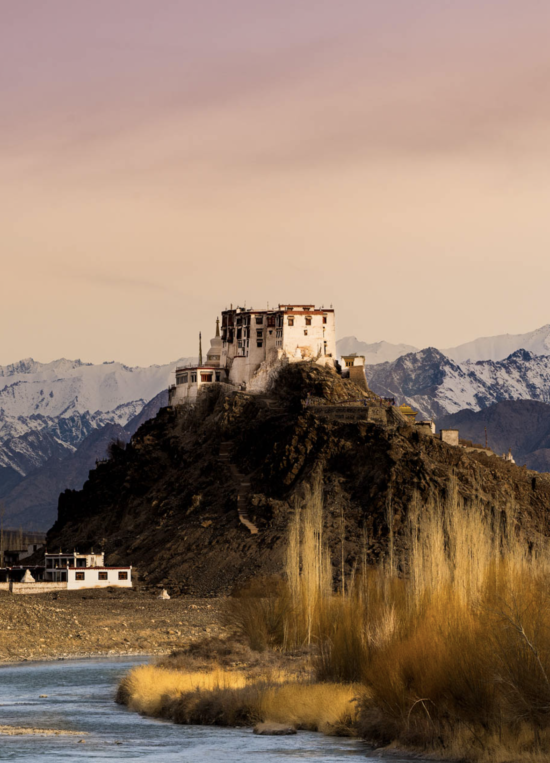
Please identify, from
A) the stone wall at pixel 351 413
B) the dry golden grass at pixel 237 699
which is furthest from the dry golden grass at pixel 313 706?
the stone wall at pixel 351 413

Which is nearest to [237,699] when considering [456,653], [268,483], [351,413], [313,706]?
[313,706]

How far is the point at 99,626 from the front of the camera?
12456cm

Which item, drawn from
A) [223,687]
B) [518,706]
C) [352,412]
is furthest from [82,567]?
[518,706]

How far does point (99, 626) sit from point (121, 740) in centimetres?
6336

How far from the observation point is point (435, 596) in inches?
2325

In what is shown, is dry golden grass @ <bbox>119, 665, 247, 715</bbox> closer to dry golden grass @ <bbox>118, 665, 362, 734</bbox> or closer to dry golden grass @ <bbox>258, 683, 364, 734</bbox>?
dry golden grass @ <bbox>118, 665, 362, 734</bbox>

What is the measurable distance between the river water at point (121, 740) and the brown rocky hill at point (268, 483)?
262 ft

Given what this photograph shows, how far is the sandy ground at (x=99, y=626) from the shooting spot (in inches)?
4313

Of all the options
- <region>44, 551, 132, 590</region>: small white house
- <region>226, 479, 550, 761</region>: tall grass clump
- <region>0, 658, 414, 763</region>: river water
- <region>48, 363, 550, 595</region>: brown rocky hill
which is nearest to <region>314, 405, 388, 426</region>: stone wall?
<region>48, 363, 550, 595</region>: brown rocky hill

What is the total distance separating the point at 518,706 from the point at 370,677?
29.7 feet

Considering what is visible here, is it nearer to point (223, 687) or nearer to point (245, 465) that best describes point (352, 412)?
point (245, 465)

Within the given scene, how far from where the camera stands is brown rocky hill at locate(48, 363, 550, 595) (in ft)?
535

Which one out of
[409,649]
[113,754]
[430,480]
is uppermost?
[430,480]

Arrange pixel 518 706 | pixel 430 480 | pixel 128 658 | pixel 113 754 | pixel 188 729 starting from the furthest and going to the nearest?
pixel 430 480 → pixel 128 658 → pixel 188 729 → pixel 113 754 → pixel 518 706
